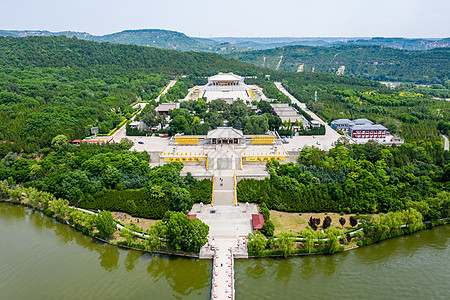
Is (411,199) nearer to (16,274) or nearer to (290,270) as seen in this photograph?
(290,270)

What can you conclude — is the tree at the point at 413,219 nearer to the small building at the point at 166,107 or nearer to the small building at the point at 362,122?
the small building at the point at 362,122

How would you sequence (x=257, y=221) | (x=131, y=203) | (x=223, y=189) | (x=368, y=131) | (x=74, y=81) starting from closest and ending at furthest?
(x=257, y=221)
(x=131, y=203)
(x=223, y=189)
(x=368, y=131)
(x=74, y=81)

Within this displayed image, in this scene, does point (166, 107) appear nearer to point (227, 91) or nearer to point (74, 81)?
point (227, 91)

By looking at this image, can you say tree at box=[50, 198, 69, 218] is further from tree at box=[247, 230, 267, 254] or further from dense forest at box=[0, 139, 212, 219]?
Answer: tree at box=[247, 230, 267, 254]

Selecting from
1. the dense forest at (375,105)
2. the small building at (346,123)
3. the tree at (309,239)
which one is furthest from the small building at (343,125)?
the tree at (309,239)

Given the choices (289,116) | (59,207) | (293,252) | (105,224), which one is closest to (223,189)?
(293,252)
